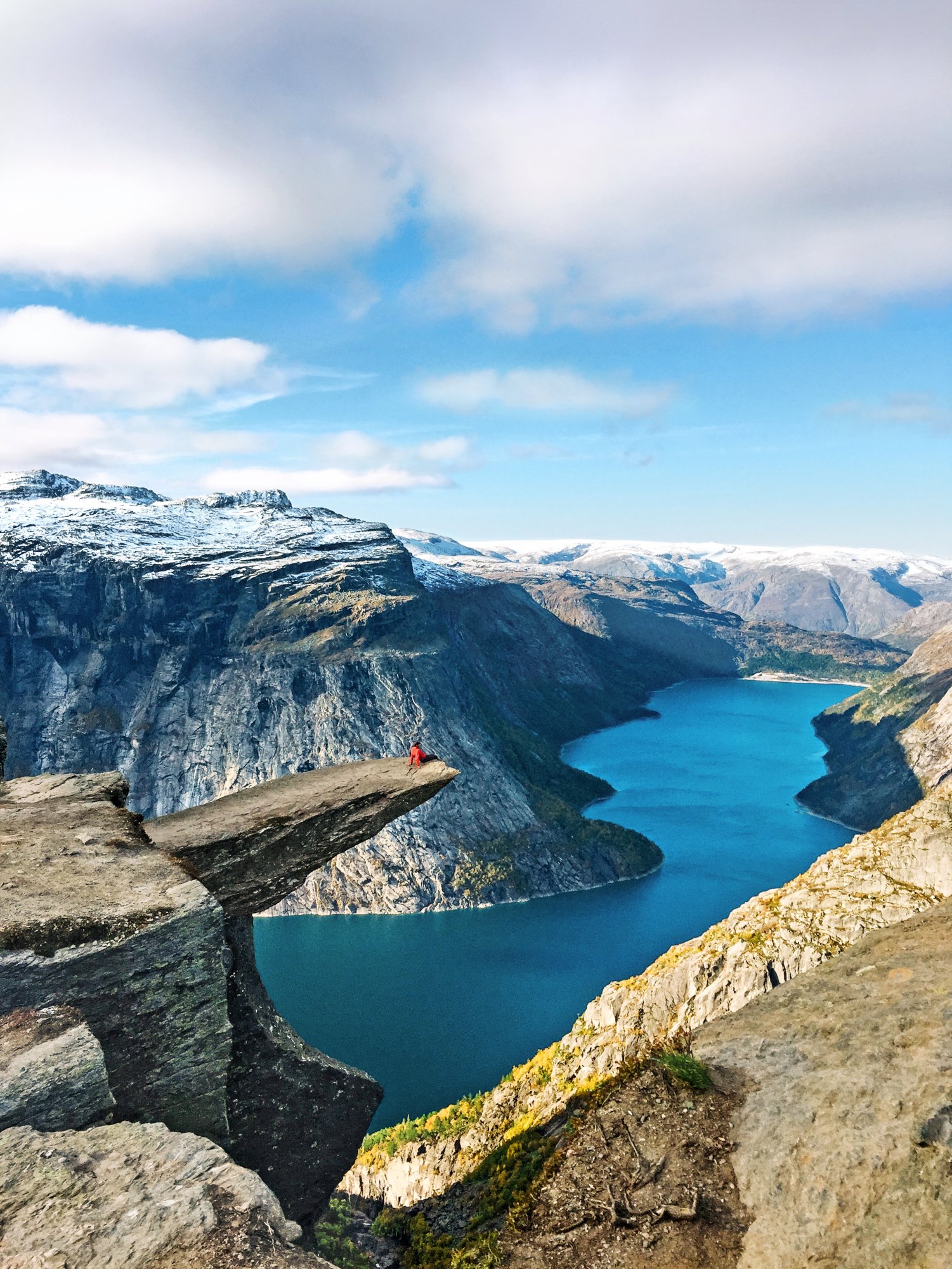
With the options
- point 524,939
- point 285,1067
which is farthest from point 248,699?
point 285,1067

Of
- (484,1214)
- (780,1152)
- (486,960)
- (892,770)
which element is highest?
(780,1152)

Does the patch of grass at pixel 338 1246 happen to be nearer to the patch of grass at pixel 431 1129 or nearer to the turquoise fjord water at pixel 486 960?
the patch of grass at pixel 431 1129

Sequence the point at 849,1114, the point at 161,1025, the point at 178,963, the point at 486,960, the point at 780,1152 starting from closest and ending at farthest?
the point at 780,1152 < the point at 849,1114 < the point at 178,963 < the point at 161,1025 < the point at 486,960

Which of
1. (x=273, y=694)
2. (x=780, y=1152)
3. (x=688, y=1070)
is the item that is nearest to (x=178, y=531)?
(x=273, y=694)

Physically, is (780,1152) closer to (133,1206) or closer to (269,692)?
(133,1206)

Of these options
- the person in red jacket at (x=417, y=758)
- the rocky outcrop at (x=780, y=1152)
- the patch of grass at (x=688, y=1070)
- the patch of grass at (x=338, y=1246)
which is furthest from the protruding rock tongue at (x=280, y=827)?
the patch of grass at (x=338, y=1246)

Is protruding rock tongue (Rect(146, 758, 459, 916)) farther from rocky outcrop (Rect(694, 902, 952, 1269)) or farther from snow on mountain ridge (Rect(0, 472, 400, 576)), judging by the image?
snow on mountain ridge (Rect(0, 472, 400, 576))
